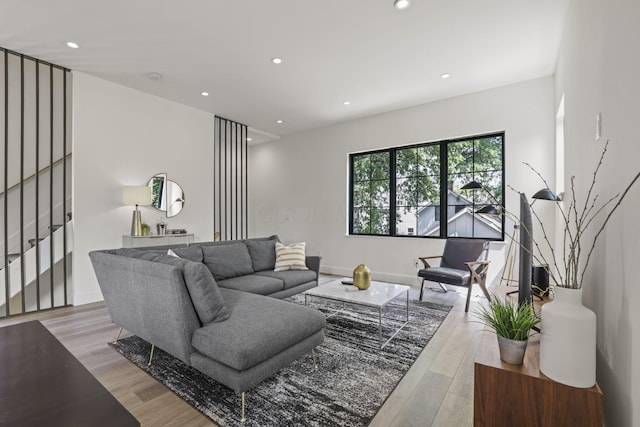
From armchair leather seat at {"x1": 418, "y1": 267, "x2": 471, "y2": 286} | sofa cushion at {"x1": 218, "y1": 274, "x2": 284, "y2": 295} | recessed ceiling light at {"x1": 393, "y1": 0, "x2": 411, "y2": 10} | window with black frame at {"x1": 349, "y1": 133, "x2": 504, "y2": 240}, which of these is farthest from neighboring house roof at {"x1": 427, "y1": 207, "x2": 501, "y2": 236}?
recessed ceiling light at {"x1": 393, "y1": 0, "x2": 411, "y2": 10}

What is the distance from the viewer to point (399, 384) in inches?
81.3

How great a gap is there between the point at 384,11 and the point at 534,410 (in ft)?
9.82

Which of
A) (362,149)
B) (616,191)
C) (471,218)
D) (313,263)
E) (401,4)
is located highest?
(401,4)

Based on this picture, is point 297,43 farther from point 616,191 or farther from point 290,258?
point 616,191

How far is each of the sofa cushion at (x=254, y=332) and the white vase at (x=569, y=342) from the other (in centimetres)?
134

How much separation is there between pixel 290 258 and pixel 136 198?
2246 mm

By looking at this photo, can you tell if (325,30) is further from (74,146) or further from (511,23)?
(74,146)

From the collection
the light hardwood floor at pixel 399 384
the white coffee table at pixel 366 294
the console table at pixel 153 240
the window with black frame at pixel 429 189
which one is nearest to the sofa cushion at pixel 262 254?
the white coffee table at pixel 366 294

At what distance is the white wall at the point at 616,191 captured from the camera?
3.65 ft

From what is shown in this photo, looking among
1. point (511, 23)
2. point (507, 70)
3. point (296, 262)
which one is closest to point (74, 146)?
point (296, 262)

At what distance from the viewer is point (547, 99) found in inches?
153

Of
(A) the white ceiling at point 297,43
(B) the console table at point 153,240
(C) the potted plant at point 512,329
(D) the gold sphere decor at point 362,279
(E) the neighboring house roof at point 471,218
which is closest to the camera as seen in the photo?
(C) the potted plant at point 512,329

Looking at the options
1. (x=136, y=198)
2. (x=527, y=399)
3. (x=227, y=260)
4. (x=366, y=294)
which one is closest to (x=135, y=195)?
(x=136, y=198)

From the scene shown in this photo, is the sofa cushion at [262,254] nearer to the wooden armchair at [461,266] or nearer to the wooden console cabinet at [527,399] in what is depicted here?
the wooden armchair at [461,266]
